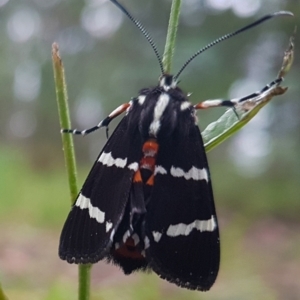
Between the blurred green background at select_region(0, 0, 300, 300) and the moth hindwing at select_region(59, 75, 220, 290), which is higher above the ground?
the blurred green background at select_region(0, 0, 300, 300)

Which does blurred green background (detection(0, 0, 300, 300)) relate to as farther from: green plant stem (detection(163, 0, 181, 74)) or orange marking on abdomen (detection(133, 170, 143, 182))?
green plant stem (detection(163, 0, 181, 74))

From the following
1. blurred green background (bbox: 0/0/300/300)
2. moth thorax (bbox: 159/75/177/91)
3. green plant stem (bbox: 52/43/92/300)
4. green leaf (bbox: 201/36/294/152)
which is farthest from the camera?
blurred green background (bbox: 0/0/300/300)

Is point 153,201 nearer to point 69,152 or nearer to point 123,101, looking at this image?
point 69,152

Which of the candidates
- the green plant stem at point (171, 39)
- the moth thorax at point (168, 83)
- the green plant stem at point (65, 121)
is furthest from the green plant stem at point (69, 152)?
the moth thorax at point (168, 83)

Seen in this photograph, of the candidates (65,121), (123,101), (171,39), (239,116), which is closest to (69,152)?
(65,121)

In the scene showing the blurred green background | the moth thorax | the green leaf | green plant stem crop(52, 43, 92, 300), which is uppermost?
the blurred green background

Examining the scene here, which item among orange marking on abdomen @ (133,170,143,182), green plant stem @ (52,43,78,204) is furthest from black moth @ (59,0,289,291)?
green plant stem @ (52,43,78,204)

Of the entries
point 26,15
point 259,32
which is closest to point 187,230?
point 259,32

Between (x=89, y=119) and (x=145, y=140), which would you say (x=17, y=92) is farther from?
(x=145, y=140)
